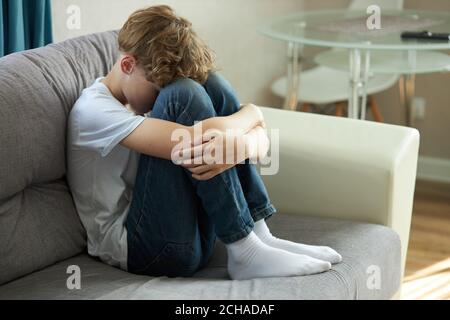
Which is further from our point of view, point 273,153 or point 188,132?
point 273,153

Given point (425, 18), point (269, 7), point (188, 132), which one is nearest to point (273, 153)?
point (188, 132)

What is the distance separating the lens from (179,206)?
72.7 inches

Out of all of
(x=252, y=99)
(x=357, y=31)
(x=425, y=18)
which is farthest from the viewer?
(x=252, y=99)

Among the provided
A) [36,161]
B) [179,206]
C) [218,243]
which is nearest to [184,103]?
[179,206]

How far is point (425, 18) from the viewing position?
317 centimetres

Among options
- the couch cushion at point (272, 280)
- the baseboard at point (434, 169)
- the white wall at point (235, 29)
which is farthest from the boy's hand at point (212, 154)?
the baseboard at point (434, 169)

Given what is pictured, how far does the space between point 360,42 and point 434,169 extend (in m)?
1.17

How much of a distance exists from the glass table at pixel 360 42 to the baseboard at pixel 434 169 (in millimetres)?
719

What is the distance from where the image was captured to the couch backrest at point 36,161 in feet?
6.04

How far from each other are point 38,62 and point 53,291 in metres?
0.55

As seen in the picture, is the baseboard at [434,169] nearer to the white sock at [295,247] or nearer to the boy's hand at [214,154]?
the white sock at [295,247]

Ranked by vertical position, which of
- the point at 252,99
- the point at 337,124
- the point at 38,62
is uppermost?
the point at 38,62

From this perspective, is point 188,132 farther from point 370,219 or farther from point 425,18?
point 425,18
